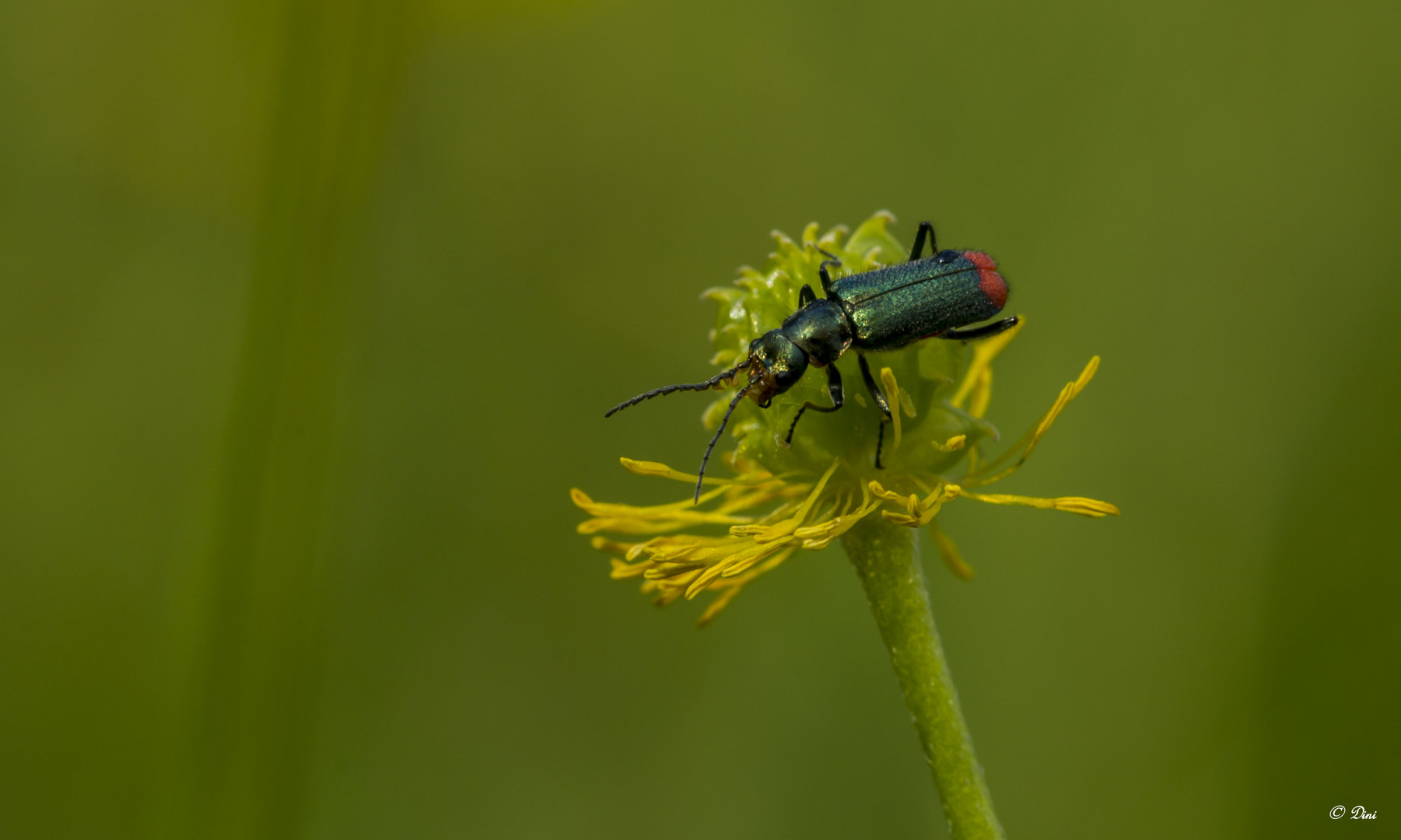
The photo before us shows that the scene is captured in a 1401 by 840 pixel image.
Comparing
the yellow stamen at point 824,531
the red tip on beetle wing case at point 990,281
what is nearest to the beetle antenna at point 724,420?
the yellow stamen at point 824,531

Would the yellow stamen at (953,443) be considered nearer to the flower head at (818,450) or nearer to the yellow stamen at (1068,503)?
Answer: the flower head at (818,450)

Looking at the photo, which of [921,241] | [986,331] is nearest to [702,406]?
[921,241]

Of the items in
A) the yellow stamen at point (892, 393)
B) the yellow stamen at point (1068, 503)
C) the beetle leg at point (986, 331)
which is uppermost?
the beetle leg at point (986, 331)

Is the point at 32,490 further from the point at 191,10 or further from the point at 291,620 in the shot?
the point at 291,620

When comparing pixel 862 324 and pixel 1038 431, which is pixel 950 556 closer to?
pixel 1038 431

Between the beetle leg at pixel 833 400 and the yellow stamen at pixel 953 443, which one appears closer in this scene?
the yellow stamen at pixel 953 443

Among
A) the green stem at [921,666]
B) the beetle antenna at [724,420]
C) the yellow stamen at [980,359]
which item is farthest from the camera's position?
the yellow stamen at [980,359]

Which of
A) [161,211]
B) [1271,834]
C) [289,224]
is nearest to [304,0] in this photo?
[289,224]

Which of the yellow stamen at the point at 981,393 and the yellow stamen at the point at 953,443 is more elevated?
the yellow stamen at the point at 981,393
